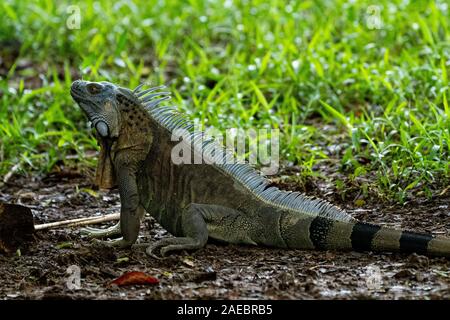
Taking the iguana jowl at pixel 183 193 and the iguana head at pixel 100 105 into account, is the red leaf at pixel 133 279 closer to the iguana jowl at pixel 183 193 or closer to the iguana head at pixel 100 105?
the iguana jowl at pixel 183 193

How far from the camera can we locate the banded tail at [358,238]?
4891mm

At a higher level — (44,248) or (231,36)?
(231,36)

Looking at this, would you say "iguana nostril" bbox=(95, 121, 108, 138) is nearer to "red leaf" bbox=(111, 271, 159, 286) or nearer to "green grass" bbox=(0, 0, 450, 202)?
"red leaf" bbox=(111, 271, 159, 286)

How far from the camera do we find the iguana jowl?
204 inches

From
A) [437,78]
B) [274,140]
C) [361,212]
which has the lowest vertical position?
[361,212]

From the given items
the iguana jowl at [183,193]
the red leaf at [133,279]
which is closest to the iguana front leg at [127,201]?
the iguana jowl at [183,193]

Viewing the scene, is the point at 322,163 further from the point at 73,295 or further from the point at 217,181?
the point at 73,295

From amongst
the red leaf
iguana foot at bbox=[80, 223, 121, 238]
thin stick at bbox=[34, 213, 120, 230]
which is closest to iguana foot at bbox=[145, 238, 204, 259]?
the red leaf

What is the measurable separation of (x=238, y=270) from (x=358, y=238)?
0.71 m

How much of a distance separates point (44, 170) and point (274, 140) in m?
1.99

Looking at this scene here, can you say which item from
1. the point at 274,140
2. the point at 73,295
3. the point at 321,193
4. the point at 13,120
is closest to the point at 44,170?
the point at 13,120

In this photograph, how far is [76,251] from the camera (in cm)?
532

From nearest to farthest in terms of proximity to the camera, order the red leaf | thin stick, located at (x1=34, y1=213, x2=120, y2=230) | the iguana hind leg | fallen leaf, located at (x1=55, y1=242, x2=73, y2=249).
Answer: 1. the red leaf
2. the iguana hind leg
3. fallen leaf, located at (x1=55, y1=242, x2=73, y2=249)
4. thin stick, located at (x1=34, y1=213, x2=120, y2=230)

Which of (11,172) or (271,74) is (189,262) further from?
(271,74)
